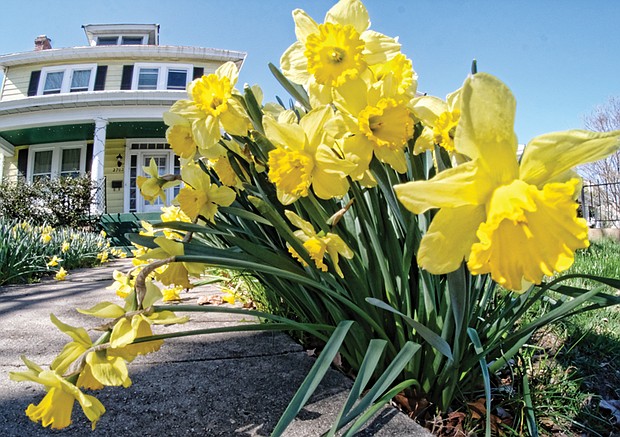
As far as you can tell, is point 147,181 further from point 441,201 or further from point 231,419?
point 441,201

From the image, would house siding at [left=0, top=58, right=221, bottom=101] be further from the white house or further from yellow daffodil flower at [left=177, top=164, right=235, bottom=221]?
yellow daffodil flower at [left=177, top=164, right=235, bottom=221]

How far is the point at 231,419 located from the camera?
0.79m

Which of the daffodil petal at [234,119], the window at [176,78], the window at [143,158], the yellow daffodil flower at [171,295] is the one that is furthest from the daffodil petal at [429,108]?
the window at [176,78]

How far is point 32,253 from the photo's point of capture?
382cm

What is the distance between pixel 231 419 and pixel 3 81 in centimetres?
1529

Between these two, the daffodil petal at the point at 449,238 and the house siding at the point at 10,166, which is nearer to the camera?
the daffodil petal at the point at 449,238

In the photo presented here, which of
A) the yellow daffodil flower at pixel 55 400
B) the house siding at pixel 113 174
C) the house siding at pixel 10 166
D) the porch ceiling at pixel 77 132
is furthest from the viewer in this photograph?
the house siding at pixel 10 166

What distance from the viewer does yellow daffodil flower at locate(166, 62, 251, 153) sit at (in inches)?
31.1

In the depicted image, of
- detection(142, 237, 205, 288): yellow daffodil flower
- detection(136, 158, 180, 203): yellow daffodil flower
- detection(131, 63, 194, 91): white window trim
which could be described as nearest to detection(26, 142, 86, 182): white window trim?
detection(131, 63, 194, 91): white window trim

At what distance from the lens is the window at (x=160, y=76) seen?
11414 millimetres

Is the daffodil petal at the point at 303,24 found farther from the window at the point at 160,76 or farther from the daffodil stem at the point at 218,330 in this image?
the window at the point at 160,76

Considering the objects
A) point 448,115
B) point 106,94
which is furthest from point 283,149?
point 106,94

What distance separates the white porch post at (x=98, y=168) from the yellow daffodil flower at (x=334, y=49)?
976cm

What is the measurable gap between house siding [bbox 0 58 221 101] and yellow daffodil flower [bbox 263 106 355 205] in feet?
39.0
